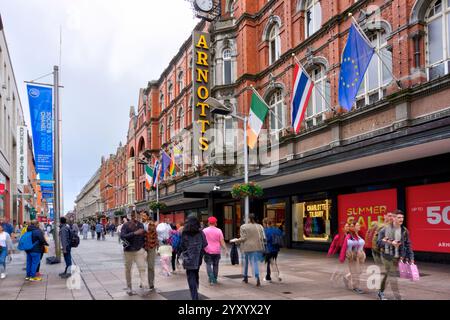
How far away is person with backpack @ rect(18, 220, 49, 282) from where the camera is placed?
11805 millimetres

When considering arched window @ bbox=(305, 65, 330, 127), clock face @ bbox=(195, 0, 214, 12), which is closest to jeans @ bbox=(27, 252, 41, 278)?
arched window @ bbox=(305, 65, 330, 127)

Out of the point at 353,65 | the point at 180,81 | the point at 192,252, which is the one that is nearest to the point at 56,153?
the point at 192,252

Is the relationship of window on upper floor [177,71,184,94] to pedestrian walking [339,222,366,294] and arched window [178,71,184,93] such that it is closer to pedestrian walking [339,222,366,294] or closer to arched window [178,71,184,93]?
arched window [178,71,184,93]

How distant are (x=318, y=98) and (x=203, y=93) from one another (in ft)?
33.3

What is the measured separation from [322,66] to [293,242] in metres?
9.37

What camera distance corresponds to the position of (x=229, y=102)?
1102 inches

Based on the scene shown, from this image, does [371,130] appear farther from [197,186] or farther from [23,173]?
[23,173]

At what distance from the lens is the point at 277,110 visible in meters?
24.2

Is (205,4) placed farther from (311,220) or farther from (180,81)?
(311,220)

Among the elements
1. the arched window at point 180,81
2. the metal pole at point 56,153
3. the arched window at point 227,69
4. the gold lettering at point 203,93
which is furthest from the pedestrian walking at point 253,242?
the arched window at point 180,81

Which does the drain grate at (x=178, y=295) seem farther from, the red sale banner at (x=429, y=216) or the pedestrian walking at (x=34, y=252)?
the red sale banner at (x=429, y=216)

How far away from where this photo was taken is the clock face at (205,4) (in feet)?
97.4

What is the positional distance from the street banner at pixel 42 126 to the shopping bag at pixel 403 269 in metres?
14.9

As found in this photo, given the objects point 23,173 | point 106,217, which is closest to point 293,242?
point 23,173
